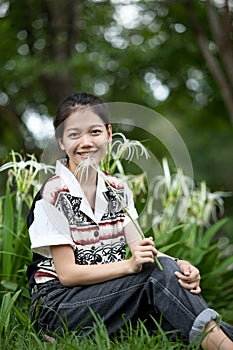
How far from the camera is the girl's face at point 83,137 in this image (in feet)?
8.70

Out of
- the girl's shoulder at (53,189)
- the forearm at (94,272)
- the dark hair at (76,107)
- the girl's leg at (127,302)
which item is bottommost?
the girl's leg at (127,302)

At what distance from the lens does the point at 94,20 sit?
1021 cm

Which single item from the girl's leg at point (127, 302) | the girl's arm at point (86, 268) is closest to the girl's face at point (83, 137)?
the girl's arm at point (86, 268)

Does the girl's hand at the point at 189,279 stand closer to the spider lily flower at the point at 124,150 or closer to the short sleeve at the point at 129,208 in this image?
the short sleeve at the point at 129,208

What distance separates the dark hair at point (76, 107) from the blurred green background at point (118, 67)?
4852 mm

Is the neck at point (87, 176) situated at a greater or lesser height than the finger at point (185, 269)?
greater

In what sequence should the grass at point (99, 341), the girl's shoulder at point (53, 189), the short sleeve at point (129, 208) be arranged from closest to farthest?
the grass at point (99, 341) → the girl's shoulder at point (53, 189) → the short sleeve at point (129, 208)

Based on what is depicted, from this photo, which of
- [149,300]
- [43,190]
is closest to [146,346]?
[149,300]

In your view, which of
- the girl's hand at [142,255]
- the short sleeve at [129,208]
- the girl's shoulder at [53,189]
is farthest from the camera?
the short sleeve at [129,208]

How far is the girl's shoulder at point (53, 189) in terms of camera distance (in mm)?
2637

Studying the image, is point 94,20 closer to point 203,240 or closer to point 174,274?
point 203,240

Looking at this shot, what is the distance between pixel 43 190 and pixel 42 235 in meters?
0.22

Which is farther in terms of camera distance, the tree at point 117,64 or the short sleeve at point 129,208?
the tree at point 117,64

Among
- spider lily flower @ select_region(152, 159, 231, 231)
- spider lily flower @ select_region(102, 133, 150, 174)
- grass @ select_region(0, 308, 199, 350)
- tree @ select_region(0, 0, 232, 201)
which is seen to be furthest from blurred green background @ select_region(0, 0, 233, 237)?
grass @ select_region(0, 308, 199, 350)
